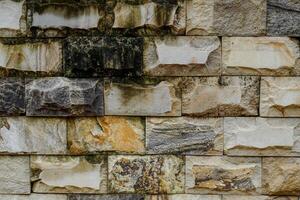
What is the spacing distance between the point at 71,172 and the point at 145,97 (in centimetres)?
53

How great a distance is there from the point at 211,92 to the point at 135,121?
401 mm

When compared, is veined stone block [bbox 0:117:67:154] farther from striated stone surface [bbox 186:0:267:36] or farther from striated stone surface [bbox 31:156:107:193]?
striated stone surface [bbox 186:0:267:36]

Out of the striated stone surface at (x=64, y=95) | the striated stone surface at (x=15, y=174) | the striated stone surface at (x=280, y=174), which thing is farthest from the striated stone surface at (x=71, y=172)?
the striated stone surface at (x=280, y=174)

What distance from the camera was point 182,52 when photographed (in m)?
2.21

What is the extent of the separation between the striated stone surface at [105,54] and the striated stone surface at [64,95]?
0.08 metres

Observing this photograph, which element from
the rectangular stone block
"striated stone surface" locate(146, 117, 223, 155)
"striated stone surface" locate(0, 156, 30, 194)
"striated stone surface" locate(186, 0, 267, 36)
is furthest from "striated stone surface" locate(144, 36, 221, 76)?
"striated stone surface" locate(0, 156, 30, 194)

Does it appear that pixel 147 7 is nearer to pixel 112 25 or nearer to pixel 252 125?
pixel 112 25

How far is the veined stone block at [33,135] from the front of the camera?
2275 millimetres

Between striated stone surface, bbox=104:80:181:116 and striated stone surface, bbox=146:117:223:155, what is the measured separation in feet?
0.17

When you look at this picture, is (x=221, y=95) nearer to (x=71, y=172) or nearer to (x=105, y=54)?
(x=105, y=54)

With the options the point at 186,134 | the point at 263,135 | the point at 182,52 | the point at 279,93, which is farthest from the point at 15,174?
the point at 279,93

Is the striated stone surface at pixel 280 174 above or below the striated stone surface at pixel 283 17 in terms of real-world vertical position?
below

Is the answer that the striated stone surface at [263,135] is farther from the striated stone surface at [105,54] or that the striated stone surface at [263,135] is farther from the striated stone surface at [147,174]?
the striated stone surface at [105,54]

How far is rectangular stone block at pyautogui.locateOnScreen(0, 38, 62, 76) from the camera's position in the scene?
2232 mm
